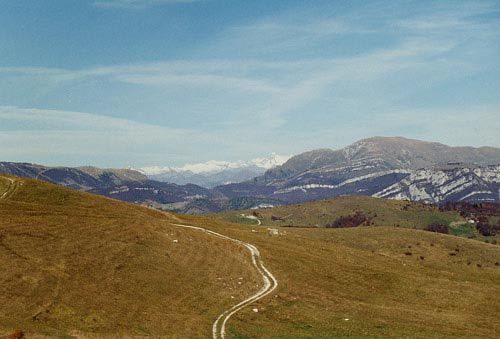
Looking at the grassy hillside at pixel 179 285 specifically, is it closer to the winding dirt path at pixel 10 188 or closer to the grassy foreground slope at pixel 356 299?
the grassy foreground slope at pixel 356 299

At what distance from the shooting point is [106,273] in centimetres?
5803

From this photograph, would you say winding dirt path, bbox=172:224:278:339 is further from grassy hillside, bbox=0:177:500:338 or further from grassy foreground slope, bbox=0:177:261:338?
grassy foreground slope, bbox=0:177:261:338

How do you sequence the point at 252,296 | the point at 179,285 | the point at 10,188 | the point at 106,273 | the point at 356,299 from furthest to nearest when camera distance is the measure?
the point at 10,188 < the point at 356,299 < the point at 179,285 < the point at 252,296 < the point at 106,273

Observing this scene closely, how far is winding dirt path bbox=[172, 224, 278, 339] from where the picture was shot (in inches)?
1807

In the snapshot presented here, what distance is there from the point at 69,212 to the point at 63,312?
40927 mm

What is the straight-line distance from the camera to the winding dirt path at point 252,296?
1807 inches

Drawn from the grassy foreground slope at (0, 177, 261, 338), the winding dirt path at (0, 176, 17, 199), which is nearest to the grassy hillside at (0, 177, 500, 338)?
the grassy foreground slope at (0, 177, 261, 338)

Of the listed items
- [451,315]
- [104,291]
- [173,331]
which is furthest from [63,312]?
[451,315]

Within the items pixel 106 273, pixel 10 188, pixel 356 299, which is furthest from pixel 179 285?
pixel 10 188

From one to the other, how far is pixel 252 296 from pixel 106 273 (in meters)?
19.4

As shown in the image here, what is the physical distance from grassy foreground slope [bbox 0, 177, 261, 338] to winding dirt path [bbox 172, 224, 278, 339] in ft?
3.66

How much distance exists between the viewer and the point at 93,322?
43625 mm

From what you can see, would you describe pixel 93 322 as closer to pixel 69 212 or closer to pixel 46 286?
pixel 46 286

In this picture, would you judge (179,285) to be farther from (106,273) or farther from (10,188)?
(10,188)
